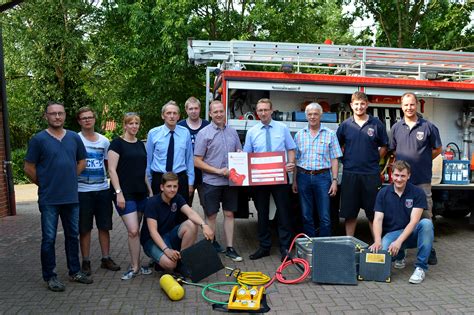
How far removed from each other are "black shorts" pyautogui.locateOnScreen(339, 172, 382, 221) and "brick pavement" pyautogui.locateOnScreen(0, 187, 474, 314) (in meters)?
0.84

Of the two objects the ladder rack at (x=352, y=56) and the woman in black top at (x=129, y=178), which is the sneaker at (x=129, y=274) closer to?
the woman in black top at (x=129, y=178)

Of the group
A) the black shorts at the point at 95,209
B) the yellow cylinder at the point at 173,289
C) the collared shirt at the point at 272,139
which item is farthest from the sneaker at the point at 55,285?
the collared shirt at the point at 272,139

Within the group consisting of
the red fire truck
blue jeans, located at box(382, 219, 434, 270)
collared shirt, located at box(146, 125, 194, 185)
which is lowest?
blue jeans, located at box(382, 219, 434, 270)

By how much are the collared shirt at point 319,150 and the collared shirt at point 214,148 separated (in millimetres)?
869

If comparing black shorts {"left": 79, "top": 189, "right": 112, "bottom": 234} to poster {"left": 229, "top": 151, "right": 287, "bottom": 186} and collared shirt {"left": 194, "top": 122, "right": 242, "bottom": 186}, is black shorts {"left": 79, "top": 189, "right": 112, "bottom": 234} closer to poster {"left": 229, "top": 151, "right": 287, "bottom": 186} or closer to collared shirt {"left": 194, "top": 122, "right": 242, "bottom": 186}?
collared shirt {"left": 194, "top": 122, "right": 242, "bottom": 186}

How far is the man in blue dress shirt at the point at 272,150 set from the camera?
5.68 meters

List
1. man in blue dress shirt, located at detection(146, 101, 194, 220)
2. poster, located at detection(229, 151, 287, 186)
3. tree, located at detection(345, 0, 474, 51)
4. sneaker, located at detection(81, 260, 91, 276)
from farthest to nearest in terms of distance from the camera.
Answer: tree, located at detection(345, 0, 474, 51)
poster, located at detection(229, 151, 287, 186)
man in blue dress shirt, located at detection(146, 101, 194, 220)
sneaker, located at detection(81, 260, 91, 276)

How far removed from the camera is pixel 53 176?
4605 mm

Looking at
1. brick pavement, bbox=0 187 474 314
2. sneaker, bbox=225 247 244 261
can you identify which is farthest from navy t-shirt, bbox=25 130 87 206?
sneaker, bbox=225 247 244 261

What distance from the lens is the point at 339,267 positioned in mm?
4848

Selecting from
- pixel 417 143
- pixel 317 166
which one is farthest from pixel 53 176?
pixel 417 143

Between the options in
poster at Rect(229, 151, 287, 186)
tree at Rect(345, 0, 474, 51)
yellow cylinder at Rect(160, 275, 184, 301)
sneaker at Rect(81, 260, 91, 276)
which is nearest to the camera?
yellow cylinder at Rect(160, 275, 184, 301)

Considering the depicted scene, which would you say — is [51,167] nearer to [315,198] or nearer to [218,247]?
[218,247]

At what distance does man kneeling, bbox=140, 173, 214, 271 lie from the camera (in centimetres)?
491
